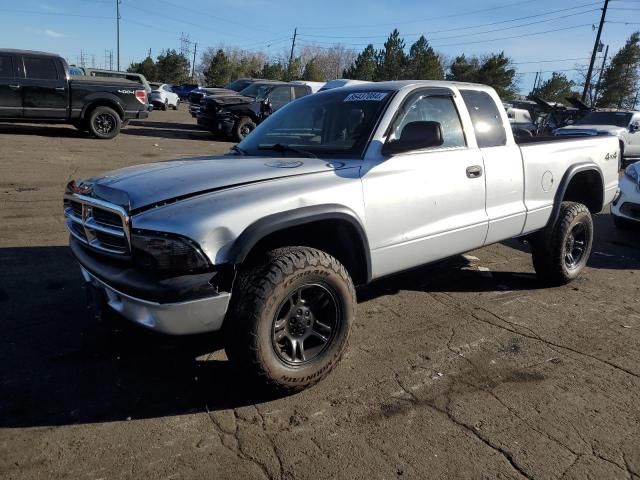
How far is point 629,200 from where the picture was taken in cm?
714

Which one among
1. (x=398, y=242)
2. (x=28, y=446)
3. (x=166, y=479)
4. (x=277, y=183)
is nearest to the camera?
(x=166, y=479)

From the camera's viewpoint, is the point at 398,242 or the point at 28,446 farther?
the point at 398,242

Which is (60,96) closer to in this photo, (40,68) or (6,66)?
(40,68)

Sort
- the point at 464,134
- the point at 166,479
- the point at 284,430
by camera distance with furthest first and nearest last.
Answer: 1. the point at 464,134
2. the point at 284,430
3. the point at 166,479

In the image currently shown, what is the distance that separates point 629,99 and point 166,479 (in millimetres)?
62824

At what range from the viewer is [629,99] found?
53.5 m

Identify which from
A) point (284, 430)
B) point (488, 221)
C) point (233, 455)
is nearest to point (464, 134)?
point (488, 221)

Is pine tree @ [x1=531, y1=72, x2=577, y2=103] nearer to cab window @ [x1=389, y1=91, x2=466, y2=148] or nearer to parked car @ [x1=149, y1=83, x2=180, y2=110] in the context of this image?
parked car @ [x1=149, y1=83, x2=180, y2=110]

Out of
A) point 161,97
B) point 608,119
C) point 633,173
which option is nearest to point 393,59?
point 161,97

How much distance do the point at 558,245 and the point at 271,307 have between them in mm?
3227

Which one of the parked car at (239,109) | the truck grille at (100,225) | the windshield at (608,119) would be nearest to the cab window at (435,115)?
the truck grille at (100,225)

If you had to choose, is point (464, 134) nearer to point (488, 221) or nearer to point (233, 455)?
point (488, 221)

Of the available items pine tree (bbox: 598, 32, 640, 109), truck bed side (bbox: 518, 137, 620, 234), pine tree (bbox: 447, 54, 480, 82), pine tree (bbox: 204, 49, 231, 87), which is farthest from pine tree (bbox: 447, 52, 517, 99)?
truck bed side (bbox: 518, 137, 620, 234)

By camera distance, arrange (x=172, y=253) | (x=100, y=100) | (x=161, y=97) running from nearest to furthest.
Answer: (x=172, y=253), (x=100, y=100), (x=161, y=97)
